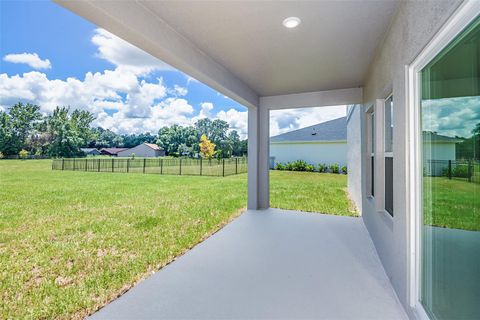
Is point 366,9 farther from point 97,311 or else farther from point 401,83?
point 97,311

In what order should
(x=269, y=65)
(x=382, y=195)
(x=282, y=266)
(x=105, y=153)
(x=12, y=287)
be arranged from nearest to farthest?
(x=12, y=287) → (x=282, y=266) → (x=382, y=195) → (x=269, y=65) → (x=105, y=153)

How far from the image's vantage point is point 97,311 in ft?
5.78

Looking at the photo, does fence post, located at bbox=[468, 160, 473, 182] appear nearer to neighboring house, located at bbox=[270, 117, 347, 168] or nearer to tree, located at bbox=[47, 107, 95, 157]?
tree, located at bbox=[47, 107, 95, 157]

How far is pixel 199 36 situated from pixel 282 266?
2504 mm

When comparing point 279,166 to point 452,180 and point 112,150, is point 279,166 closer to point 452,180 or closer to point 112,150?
point 112,150

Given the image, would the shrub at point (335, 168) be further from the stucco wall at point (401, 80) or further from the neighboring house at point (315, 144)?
the stucco wall at point (401, 80)

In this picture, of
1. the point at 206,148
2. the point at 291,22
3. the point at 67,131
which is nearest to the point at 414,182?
the point at 291,22

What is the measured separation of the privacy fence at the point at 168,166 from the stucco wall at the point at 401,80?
7.55 meters

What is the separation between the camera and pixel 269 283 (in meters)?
2.11

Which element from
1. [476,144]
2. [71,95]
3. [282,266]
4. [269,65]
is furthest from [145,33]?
[71,95]

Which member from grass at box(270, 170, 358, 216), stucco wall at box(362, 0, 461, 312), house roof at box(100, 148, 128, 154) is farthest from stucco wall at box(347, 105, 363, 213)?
house roof at box(100, 148, 128, 154)

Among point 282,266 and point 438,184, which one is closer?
point 438,184

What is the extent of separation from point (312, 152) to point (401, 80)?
10.8 metres

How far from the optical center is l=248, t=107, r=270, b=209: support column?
475 cm
